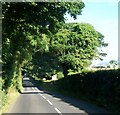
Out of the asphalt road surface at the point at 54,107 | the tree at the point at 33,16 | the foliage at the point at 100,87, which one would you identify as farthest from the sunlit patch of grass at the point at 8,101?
the foliage at the point at 100,87

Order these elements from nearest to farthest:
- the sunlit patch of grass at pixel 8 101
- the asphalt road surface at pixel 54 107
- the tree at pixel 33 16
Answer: the tree at pixel 33 16
the asphalt road surface at pixel 54 107
the sunlit patch of grass at pixel 8 101

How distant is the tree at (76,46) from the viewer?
63.6 meters

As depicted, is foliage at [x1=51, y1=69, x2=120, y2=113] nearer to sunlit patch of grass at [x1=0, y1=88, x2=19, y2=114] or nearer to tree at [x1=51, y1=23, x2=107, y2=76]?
sunlit patch of grass at [x1=0, y1=88, x2=19, y2=114]

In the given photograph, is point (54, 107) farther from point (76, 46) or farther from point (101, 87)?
point (76, 46)

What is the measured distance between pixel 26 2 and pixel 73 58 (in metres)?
47.4

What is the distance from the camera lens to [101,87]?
90.9 ft

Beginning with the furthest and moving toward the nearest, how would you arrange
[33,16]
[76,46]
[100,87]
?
[76,46]
[100,87]
[33,16]

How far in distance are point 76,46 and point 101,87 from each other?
139 ft

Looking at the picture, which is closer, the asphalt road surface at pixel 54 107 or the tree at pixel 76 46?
the asphalt road surface at pixel 54 107

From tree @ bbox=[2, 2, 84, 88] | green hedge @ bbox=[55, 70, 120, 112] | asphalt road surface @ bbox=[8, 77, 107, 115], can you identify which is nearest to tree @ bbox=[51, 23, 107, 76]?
green hedge @ bbox=[55, 70, 120, 112]

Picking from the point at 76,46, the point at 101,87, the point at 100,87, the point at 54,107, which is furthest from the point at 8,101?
the point at 76,46

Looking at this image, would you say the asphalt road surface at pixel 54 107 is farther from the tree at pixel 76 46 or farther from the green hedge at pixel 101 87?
the tree at pixel 76 46

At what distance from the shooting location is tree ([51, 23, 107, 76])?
63625 millimetres

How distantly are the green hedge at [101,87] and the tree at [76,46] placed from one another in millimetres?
21510
